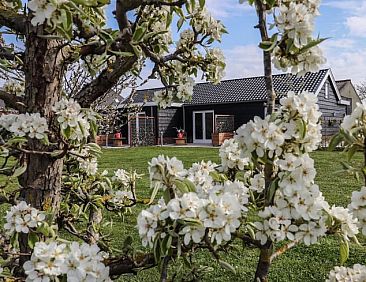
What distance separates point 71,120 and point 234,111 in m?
16.9

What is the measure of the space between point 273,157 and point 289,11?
315 mm

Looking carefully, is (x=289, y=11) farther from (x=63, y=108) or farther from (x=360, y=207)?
(x=63, y=108)

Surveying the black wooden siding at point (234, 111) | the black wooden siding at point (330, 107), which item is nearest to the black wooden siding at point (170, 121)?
the black wooden siding at point (234, 111)

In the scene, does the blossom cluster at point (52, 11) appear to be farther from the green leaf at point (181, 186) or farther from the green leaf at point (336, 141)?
the green leaf at point (336, 141)

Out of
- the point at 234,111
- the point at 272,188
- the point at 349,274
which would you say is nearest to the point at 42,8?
the point at 272,188

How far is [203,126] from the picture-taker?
62.2 feet

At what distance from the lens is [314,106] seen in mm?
884


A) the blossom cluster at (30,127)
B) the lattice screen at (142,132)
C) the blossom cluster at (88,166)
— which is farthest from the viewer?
the lattice screen at (142,132)

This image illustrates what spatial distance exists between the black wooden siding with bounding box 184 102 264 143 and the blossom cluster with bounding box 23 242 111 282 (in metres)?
15.4

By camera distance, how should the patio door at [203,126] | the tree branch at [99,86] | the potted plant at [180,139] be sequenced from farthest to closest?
the patio door at [203,126], the potted plant at [180,139], the tree branch at [99,86]

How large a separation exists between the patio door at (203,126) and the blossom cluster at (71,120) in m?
17.3

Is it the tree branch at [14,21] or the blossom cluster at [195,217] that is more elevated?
the tree branch at [14,21]

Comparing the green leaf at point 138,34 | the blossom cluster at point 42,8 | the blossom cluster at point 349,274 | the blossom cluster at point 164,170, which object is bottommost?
the blossom cluster at point 349,274

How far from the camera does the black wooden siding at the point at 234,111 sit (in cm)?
1705
